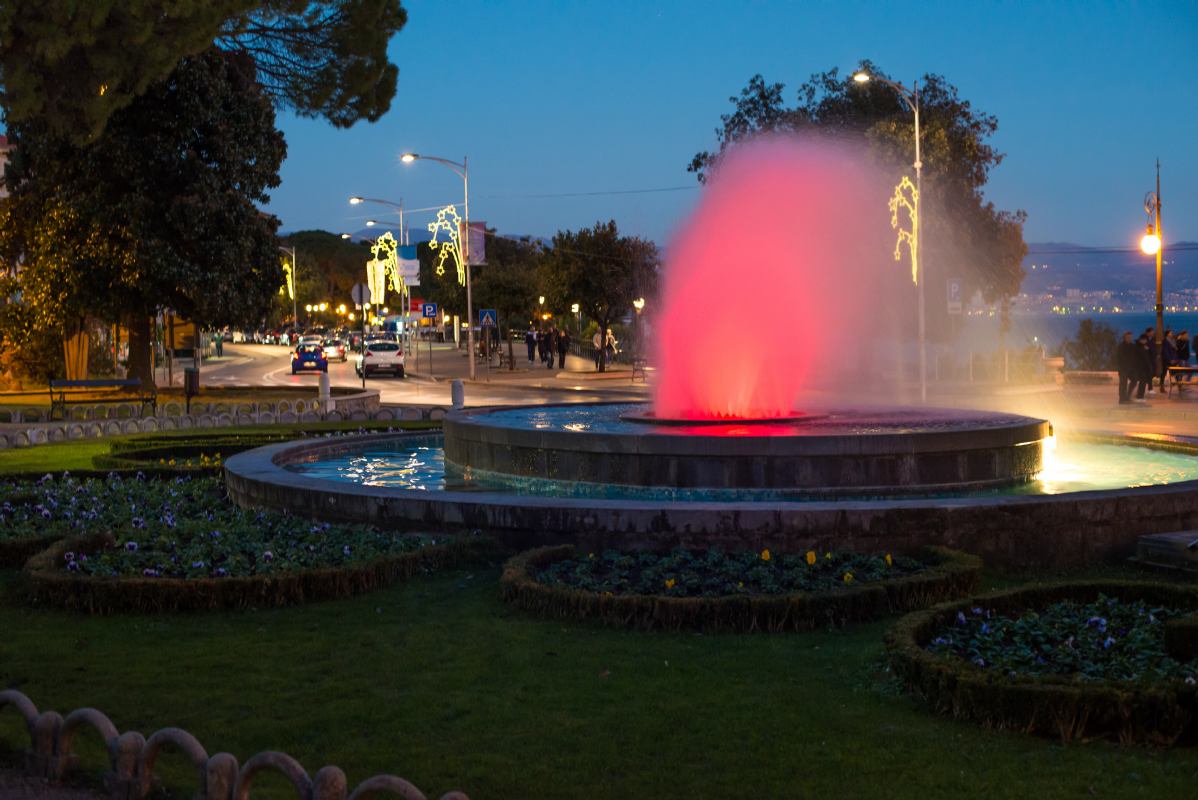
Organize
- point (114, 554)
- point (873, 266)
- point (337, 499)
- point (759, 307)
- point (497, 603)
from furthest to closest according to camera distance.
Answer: point (873, 266), point (759, 307), point (337, 499), point (114, 554), point (497, 603)

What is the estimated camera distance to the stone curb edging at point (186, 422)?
2243cm

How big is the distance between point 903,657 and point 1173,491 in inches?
181

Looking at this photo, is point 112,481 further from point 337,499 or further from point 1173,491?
point 1173,491

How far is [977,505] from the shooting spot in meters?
9.33

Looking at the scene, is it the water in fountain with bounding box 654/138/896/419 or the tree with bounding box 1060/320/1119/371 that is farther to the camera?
the tree with bounding box 1060/320/1119/371

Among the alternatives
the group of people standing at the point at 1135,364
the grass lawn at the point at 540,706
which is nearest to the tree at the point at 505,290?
the group of people standing at the point at 1135,364

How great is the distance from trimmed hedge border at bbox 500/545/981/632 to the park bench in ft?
88.3

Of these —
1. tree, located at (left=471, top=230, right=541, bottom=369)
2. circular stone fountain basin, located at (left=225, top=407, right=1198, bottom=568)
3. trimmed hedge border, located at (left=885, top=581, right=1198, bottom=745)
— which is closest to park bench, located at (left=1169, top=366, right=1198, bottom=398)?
circular stone fountain basin, located at (left=225, top=407, right=1198, bottom=568)

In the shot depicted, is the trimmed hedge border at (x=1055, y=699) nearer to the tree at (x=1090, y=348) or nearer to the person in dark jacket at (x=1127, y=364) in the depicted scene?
the person in dark jacket at (x=1127, y=364)

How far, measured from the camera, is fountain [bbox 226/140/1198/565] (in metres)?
9.33

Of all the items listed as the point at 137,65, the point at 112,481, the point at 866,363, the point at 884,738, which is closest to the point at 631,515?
the point at 884,738

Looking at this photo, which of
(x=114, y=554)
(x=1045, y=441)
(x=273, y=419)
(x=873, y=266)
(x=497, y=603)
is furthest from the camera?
(x=873, y=266)

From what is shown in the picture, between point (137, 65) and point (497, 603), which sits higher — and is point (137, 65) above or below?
above

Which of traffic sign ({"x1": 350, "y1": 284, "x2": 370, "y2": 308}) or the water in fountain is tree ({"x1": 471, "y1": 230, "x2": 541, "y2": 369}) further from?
the water in fountain
